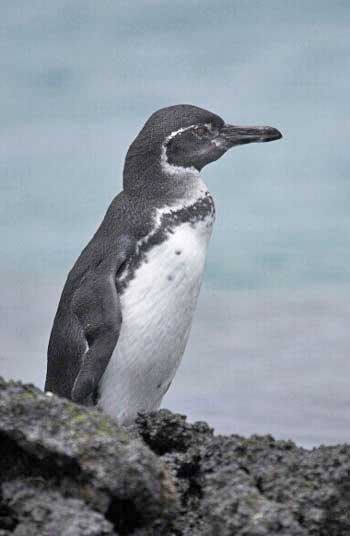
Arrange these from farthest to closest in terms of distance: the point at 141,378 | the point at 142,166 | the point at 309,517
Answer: the point at 142,166 < the point at 141,378 < the point at 309,517

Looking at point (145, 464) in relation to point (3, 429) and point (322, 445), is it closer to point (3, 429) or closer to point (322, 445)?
point (3, 429)

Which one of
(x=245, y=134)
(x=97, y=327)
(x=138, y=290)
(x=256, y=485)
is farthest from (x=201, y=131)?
(x=256, y=485)

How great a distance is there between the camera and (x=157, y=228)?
545cm

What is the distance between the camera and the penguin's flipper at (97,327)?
17.0 feet

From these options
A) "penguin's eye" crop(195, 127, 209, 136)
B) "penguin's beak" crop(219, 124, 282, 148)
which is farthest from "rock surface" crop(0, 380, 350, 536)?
"penguin's beak" crop(219, 124, 282, 148)

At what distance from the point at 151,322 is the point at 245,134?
178cm

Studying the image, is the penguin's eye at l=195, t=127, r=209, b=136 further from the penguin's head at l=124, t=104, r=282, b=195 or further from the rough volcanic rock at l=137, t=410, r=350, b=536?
the rough volcanic rock at l=137, t=410, r=350, b=536

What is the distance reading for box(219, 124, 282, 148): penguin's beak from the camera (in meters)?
6.18

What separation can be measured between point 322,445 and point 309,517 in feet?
1.59

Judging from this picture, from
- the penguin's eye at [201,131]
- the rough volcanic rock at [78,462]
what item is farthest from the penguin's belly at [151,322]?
the rough volcanic rock at [78,462]

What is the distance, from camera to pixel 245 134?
6.30 meters

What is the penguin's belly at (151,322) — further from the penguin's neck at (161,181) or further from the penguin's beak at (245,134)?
the penguin's beak at (245,134)

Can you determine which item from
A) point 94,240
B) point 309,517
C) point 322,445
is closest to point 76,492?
point 309,517

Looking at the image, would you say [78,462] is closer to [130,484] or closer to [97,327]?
[130,484]
